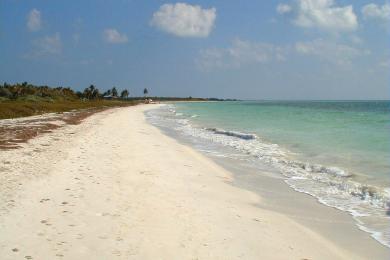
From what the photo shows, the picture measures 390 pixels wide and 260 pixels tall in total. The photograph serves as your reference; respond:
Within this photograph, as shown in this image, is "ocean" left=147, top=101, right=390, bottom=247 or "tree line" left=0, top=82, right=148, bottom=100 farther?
"tree line" left=0, top=82, right=148, bottom=100

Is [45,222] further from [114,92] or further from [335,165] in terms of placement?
→ [114,92]

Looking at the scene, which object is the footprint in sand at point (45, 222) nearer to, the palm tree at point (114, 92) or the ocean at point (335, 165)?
the ocean at point (335, 165)

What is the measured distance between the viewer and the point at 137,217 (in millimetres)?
6922

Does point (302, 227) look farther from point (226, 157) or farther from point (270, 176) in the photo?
point (226, 157)

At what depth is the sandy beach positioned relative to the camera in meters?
5.59

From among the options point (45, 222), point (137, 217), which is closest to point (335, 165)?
point (137, 217)

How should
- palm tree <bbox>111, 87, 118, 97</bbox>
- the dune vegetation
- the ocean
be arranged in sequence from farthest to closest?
1. palm tree <bbox>111, 87, 118, 97</bbox>
2. the dune vegetation
3. the ocean

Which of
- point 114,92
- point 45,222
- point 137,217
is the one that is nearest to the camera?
point 45,222

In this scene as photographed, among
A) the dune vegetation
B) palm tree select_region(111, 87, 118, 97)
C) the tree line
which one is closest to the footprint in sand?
the dune vegetation

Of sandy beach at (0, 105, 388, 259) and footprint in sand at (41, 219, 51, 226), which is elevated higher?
footprint in sand at (41, 219, 51, 226)

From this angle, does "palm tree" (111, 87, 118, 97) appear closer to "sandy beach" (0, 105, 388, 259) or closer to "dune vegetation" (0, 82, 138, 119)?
"dune vegetation" (0, 82, 138, 119)

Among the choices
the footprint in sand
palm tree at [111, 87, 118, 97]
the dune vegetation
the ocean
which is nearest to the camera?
the footprint in sand

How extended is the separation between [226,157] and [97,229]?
387 inches

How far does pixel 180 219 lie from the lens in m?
7.01
